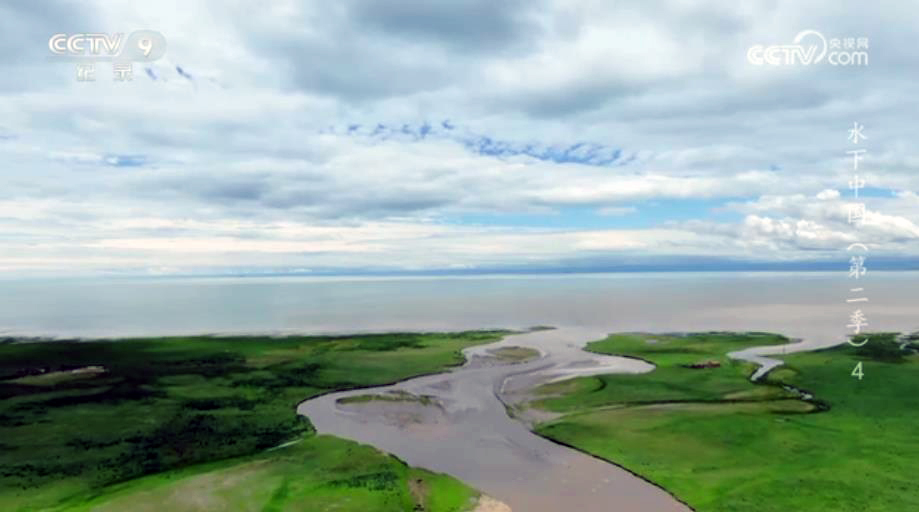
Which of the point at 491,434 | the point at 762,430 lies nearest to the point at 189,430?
the point at 491,434

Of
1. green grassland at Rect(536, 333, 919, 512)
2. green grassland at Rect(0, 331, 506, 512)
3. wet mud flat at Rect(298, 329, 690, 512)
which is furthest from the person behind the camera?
green grassland at Rect(0, 331, 506, 512)

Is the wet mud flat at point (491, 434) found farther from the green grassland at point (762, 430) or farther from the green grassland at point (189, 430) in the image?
the green grassland at point (189, 430)

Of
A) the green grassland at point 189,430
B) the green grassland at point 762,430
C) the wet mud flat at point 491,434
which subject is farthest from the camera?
the green grassland at point 189,430

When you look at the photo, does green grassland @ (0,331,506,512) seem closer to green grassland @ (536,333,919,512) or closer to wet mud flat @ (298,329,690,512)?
wet mud flat @ (298,329,690,512)

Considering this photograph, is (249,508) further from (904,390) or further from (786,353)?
(786,353)

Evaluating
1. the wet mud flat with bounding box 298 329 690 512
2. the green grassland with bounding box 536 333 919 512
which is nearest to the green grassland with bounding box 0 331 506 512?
the wet mud flat with bounding box 298 329 690 512

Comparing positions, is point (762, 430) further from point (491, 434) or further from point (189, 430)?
point (189, 430)

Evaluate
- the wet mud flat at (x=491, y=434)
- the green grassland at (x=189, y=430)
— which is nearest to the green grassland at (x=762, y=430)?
the wet mud flat at (x=491, y=434)
